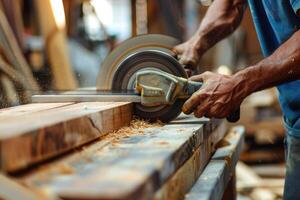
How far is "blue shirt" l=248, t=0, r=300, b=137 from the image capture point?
7.77 feet

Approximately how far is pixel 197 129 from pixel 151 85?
0.94 ft

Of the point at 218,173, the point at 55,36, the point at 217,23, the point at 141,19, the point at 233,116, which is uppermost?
the point at 141,19

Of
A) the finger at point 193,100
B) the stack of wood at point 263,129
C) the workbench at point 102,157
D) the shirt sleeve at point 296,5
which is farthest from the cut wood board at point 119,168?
the stack of wood at point 263,129

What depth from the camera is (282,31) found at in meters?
2.44

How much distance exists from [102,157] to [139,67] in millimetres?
950

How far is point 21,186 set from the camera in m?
1.21

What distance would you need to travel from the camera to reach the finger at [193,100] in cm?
217

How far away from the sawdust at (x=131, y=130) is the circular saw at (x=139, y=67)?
0.21 feet

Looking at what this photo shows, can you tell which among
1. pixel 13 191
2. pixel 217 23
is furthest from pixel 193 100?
pixel 13 191

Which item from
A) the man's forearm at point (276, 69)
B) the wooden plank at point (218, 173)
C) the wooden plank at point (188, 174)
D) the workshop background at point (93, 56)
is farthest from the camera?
the workshop background at point (93, 56)

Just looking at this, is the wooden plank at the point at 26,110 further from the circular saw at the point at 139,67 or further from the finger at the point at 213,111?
the finger at the point at 213,111

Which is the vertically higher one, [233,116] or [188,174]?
[233,116]

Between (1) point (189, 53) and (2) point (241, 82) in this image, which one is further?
(1) point (189, 53)

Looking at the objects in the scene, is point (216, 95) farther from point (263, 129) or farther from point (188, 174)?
point (263, 129)
